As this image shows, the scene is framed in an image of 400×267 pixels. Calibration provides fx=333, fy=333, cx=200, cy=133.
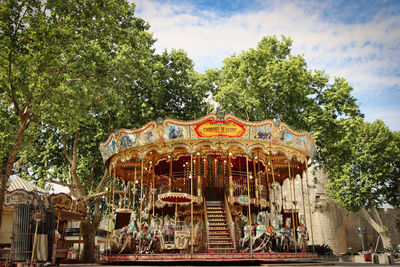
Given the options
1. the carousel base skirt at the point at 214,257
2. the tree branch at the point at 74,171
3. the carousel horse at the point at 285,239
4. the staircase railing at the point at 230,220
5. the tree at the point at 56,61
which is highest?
the tree at the point at 56,61

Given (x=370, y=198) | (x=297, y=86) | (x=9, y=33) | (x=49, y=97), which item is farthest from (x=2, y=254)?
(x=370, y=198)

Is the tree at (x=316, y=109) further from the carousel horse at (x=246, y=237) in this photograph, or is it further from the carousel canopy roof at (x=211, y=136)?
the carousel horse at (x=246, y=237)

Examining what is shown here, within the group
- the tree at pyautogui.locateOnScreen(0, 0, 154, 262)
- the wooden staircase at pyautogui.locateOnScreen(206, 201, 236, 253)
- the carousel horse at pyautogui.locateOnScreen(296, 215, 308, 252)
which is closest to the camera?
the tree at pyautogui.locateOnScreen(0, 0, 154, 262)

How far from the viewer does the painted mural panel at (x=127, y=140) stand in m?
15.2

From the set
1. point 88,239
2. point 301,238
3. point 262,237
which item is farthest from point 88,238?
point 301,238

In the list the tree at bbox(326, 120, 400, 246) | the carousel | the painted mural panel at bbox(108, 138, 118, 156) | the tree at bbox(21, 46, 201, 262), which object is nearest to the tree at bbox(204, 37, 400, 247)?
the tree at bbox(326, 120, 400, 246)

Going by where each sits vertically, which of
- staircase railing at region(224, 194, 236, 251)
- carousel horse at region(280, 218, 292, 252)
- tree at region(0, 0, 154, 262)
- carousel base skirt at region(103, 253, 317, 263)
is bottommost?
carousel base skirt at region(103, 253, 317, 263)

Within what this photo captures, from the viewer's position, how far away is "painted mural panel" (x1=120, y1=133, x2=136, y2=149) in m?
15.2

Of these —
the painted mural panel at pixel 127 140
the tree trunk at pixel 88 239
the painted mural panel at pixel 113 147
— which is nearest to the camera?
the painted mural panel at pixel 127 140

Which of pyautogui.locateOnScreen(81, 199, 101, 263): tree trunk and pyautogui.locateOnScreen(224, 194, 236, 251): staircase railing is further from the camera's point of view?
pyautogui.locateOnScreen(81, 199, 101, 263): tree trunk

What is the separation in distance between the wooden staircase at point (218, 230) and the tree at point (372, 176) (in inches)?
560

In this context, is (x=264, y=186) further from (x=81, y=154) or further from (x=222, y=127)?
(x=81, y=154)

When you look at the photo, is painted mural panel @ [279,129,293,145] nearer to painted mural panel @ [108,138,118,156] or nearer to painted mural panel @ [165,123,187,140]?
painted mural panel @ [165,123,187,140]

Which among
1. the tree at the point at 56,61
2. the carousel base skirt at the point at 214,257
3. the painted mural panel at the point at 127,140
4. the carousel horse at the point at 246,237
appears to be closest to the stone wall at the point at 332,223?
the carousel horse at the point at 246,237
